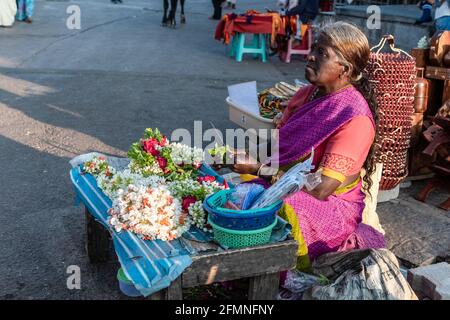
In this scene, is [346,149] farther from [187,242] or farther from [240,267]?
[187,242]

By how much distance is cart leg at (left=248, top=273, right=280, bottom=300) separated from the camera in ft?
8.33

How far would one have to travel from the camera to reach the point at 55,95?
7.88m

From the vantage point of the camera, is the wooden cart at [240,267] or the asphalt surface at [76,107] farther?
the asphalt surface at [76,107]

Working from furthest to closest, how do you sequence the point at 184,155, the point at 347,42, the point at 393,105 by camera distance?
the point at 393,105
the point at 184,155
the point at 347,42

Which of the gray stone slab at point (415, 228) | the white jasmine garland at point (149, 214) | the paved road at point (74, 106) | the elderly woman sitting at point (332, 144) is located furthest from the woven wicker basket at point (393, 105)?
the paved road at point (74, 106)

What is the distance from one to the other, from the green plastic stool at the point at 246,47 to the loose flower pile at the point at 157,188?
26.4ft

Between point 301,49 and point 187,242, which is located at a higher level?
point 301,49

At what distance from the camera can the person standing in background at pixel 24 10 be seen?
48.8 ft

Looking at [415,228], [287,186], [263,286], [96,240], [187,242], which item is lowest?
[415,228]

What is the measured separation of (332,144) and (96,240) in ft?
5.43

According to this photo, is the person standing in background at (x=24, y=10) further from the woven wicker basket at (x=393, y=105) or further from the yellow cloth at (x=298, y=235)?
the yellow cloth at (x=298, y=235)

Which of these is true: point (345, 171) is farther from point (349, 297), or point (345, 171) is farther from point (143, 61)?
point (143, 61)

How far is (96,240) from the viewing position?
11.6ft

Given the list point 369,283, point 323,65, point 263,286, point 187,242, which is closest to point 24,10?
point 323,65
